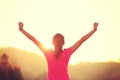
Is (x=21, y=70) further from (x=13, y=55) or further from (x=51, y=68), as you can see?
(x=51, y=68)

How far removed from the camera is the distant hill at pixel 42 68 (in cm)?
1152

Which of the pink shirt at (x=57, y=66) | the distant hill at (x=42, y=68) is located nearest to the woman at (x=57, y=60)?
the pink shirt at (x=57, y=66)

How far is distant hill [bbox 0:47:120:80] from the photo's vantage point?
11523 millimetres

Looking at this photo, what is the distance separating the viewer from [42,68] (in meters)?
11.9

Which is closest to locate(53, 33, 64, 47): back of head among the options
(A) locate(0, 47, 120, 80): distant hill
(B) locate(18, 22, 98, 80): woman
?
(B) locate(18, 22, 98, 80): woman

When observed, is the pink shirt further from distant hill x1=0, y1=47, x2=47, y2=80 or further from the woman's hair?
distant hill x1=0, y1=47, x2=47, y2=80

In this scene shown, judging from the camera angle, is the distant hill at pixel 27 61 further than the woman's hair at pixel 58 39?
Yes

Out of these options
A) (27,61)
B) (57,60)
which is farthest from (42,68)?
(57,60)

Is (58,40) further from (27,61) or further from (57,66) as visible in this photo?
(27,61)

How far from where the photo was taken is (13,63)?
11188 mm

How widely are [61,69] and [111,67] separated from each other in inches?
368

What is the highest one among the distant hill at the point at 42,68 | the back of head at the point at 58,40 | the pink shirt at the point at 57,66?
the distant hill at the point at 42,68

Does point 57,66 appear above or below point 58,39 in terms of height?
below

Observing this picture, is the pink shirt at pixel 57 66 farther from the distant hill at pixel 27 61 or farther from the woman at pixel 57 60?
the distant hill at pixel 27 61
